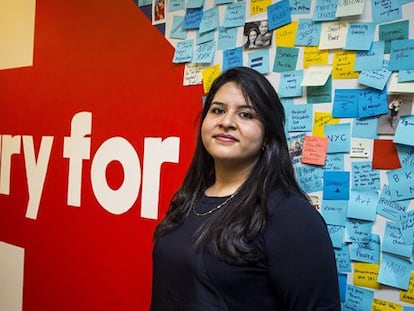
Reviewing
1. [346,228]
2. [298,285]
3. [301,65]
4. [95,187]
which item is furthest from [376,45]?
[95,187]

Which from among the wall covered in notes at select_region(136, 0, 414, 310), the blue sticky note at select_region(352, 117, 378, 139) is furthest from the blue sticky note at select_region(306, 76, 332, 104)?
the blue sticky note at select_region(352, 117, 378, 139)

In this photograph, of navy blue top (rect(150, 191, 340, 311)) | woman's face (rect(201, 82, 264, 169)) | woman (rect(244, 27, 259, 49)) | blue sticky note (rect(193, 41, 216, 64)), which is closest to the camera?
navy blue top (rect(150, 191, 340, 311))

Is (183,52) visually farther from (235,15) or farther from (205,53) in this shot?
(235,15)

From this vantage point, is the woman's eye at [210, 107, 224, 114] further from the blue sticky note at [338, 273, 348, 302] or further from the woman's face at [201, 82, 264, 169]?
the blue sticky note at [338, 273, 348, 302]

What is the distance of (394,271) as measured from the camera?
46.6 inches

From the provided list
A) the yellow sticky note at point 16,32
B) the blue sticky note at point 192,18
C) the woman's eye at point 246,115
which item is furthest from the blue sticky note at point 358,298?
the yellow sticky note at point 16,32

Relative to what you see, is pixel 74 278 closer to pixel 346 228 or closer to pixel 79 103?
pixel 79 103

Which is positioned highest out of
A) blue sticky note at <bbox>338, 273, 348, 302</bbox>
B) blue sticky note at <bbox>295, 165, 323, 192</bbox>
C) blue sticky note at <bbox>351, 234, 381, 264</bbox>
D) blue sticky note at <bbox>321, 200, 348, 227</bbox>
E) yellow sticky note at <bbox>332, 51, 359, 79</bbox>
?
yellow sticky note at <bbox>332, 51, 359, 79</bbox>

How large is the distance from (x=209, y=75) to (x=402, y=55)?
63cm

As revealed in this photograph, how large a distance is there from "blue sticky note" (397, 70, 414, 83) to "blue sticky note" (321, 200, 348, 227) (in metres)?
0.37

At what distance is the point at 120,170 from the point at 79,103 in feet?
1.33

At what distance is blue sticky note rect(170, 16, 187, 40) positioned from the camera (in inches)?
63.6

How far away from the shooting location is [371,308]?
1.21m

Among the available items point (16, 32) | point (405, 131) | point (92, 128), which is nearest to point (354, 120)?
point (405, 131)
